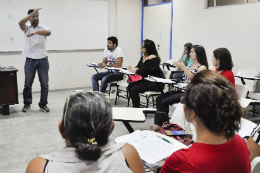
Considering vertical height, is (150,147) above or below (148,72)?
below

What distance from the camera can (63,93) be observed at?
20.3 feet

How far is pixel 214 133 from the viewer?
1076mm

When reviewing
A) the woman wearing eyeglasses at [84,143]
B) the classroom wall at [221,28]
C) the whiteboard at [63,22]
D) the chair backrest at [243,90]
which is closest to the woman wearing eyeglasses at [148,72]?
the chair backrest at [243,90]

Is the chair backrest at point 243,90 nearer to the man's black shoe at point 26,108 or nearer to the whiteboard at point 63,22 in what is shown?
the man's black shoe at point 26,108

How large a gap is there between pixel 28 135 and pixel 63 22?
11.5 ft

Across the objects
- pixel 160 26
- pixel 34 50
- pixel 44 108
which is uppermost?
pixel 160 26

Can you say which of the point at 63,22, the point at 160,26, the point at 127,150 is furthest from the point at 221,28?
the point at 127,150

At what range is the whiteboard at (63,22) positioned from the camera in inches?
221

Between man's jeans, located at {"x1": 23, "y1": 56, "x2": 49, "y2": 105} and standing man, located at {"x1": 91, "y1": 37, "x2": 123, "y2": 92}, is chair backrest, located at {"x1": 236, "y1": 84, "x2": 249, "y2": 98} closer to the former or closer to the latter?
standing man, located at {"x1": 91, "y1": 37, "x2": 123, "y2": 92}

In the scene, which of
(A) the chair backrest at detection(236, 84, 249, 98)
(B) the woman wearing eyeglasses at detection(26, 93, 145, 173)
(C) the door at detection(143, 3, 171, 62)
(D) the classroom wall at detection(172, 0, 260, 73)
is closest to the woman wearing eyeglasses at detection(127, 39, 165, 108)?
(A) the chair backrest at detection(236, 84, 249, 98)

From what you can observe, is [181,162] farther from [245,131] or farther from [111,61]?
[111,61]

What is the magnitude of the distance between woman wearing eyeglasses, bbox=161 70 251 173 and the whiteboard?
547 cm

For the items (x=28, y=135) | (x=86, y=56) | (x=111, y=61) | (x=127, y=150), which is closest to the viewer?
(x=127, y=150)

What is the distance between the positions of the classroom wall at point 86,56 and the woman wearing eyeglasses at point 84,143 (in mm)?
5457
